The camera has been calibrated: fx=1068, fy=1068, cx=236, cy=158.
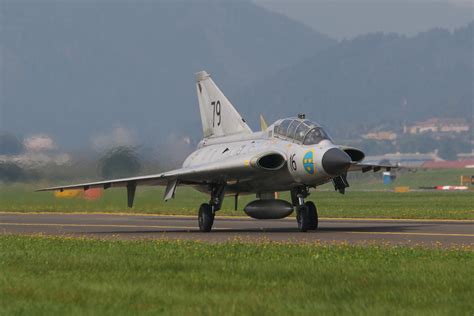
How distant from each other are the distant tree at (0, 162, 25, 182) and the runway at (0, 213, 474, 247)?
2031 millimetres

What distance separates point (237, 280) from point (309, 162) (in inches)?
423

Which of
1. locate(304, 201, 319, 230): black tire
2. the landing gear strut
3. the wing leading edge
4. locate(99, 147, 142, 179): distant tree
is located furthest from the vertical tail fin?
locate(99, 147, 142, 179): distant tree

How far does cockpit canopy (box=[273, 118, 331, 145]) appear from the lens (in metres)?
24.5

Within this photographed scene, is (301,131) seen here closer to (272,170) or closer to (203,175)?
(272,170)

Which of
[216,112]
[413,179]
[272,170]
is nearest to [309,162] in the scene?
[272,170]

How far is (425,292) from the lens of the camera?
476 inches

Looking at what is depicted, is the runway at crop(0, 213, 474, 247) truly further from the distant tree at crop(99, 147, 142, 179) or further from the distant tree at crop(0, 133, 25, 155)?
the distant tree at crop(0, 133, 25, 155)

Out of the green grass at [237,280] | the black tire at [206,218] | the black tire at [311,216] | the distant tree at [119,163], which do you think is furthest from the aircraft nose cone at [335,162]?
the distant tree at [119,163]

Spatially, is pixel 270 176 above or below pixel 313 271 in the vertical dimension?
above

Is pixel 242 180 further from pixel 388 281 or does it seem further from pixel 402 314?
pixel 402 314

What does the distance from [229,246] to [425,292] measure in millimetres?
7269

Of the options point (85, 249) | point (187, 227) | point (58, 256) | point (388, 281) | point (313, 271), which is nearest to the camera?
point (388, 281)

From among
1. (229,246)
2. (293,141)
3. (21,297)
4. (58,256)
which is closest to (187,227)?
(293,141)

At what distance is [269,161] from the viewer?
82.4 ft
